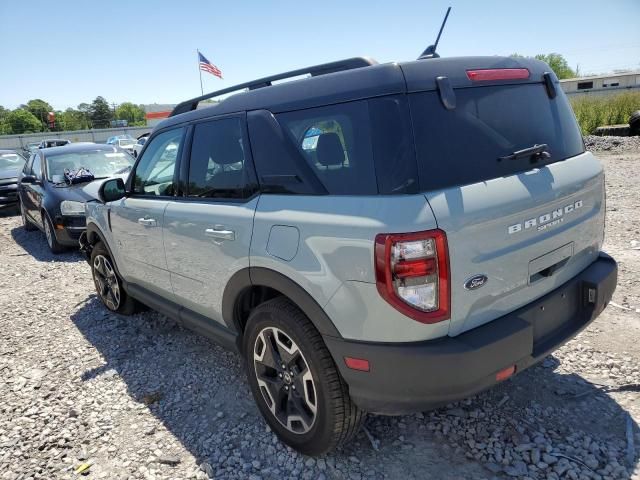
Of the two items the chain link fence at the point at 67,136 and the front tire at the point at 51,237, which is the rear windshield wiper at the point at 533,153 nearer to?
the front tire at the point at 51,237

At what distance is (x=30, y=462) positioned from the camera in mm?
2707

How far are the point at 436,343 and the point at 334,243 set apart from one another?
605 millimetres

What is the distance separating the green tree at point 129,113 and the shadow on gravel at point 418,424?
13239 centimetres

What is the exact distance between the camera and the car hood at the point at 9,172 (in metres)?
11.3

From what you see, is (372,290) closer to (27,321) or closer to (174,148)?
(174,148)

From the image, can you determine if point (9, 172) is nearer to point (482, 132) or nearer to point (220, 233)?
point (220, 233)

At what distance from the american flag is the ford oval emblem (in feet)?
83.6

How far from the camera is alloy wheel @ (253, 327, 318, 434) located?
2.36 meters

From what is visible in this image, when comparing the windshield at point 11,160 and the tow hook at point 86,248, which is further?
the windshield at point 11,160

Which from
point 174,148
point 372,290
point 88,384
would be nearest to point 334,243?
point 372,290

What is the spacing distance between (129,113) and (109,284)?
137969 mm

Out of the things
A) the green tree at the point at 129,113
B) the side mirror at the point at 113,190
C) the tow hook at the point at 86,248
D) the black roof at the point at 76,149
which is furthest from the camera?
the green tree at the point at 129,113


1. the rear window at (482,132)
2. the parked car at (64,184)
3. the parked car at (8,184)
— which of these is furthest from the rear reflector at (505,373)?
the parked car at (8,184)

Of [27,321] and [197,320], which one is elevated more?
[197,320]
